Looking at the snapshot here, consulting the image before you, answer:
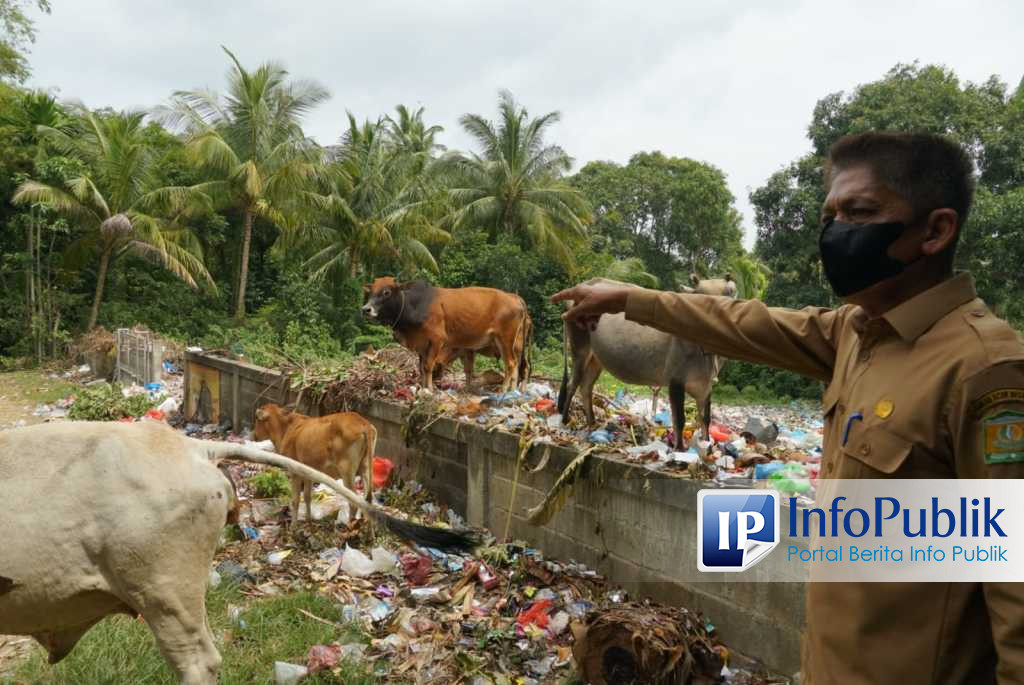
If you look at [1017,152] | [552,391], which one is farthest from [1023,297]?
[552,391]

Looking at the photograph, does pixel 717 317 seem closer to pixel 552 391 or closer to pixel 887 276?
pixel 887 276

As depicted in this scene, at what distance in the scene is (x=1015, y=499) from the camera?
1.43 metres

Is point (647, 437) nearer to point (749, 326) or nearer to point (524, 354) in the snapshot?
point (524, 354)

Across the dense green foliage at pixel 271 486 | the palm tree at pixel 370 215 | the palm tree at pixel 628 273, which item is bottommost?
the dense green foliage at pixel 271 486

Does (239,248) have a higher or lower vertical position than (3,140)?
lower

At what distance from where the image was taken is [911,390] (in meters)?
1.50

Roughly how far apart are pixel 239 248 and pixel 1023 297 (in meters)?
22.7

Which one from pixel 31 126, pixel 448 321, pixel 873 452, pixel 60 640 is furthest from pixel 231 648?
pixel 31 126

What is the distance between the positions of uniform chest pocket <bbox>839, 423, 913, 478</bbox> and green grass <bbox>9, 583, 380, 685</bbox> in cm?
309

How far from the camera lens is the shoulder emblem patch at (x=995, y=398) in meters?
1.34

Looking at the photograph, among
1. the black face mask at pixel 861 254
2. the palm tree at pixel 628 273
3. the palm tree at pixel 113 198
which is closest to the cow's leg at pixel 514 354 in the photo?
the black face mask at pixel 861 254

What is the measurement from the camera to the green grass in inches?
147

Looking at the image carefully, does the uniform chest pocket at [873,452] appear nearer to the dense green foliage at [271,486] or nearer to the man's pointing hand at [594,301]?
the man's pointing hand at [594,301]

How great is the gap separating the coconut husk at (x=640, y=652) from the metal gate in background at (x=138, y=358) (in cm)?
1273
